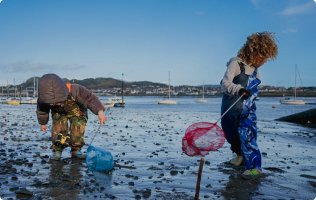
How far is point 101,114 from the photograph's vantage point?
493 cm

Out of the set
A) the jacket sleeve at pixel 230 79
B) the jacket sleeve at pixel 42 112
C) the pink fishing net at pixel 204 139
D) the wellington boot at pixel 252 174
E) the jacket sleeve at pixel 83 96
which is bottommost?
the wellington boot at pixel 252 174

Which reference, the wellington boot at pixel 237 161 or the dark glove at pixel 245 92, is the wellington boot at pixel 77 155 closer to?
the wellington boot at pixel 237 161

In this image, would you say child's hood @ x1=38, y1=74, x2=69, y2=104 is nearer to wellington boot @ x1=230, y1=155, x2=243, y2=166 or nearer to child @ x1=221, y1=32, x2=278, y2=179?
child @ x1=221, y1=32, x2=278, y2=179

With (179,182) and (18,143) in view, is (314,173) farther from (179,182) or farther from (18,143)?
(18,143)

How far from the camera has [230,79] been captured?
479 centimetres

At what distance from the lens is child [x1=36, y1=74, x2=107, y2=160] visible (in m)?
4.75

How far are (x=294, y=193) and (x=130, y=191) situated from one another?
2.16 m

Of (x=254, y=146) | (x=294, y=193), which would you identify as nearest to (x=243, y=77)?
(x=254, y=146)

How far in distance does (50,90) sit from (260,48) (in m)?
3.39

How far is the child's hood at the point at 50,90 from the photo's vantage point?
4730 millimetres

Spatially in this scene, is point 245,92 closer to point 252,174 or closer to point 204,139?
point 204,139

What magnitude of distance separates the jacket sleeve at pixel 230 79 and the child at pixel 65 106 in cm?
197

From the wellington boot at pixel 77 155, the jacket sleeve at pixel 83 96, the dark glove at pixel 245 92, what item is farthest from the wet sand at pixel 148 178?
the dark glove at pixel 245 92

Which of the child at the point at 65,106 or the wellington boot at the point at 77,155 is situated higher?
the child at the point at 65,106
